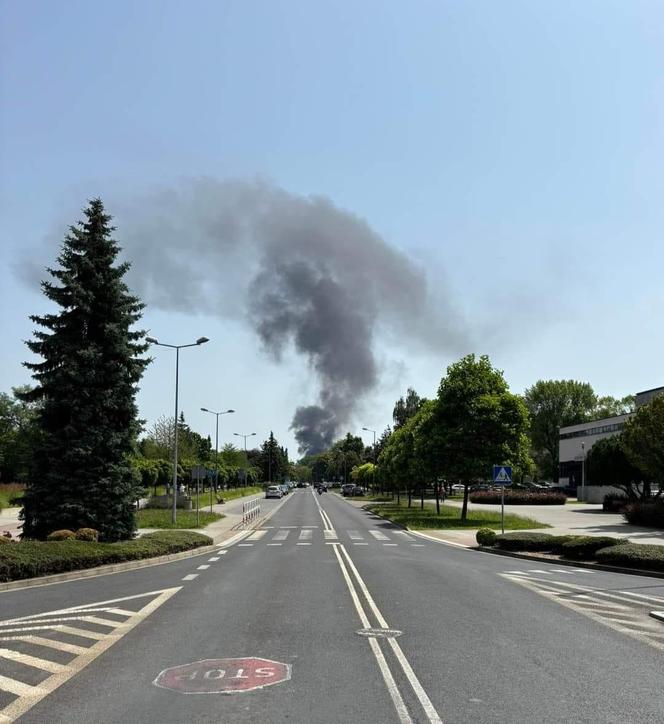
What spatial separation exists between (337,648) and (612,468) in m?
47.3

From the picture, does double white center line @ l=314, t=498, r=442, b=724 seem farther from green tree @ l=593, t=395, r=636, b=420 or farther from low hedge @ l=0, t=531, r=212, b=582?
green tree @ l=593, t=395, r=636, b=420

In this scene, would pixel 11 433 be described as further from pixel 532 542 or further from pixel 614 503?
pixel 532 542

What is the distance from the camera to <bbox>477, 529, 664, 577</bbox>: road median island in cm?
1717

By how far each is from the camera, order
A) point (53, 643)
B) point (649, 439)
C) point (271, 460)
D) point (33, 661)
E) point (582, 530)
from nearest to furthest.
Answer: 1. point (33, 661)
2. point (53, 643)
3. point (582, 530)
4. point (649, 439)
5. point (271, 460)

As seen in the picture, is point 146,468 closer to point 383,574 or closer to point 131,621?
point 383,574

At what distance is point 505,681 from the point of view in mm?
6543

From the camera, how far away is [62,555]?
15727 millimetres

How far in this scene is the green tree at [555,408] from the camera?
110438 millimetres

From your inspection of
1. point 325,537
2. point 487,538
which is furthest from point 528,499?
point 487,538

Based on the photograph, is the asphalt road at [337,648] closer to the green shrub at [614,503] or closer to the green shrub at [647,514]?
the green shrub at [647,514]

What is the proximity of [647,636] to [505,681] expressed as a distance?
3432 mm

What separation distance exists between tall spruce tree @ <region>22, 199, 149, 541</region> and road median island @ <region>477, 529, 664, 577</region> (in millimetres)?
13375

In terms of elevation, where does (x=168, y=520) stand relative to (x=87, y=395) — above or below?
below

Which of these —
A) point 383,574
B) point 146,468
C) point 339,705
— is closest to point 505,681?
point 339,705
